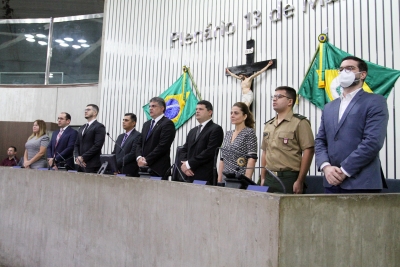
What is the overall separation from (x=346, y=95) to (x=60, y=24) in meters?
6.66

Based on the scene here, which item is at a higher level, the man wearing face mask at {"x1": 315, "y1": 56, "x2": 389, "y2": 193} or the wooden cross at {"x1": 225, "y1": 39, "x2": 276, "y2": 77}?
the wooden cross at {"x1": 225, "y1": 39, "x2": 276, "y2": 77}

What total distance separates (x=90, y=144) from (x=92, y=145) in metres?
0.02

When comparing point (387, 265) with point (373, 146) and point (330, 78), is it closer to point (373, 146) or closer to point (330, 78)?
point (373, 146)

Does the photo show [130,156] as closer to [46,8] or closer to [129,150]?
[129,150]

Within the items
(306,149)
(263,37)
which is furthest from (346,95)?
(263,37)

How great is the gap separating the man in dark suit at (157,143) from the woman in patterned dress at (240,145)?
0.52 metres

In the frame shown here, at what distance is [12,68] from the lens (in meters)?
7.49

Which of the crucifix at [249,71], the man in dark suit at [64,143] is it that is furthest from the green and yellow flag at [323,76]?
the man in dark suit at [64,143]

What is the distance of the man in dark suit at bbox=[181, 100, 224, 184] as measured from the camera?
2.92 meters

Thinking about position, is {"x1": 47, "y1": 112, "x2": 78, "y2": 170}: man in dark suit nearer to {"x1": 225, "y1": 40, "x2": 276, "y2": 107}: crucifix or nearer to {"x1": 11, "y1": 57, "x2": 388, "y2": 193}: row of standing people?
{"x1": 11, "y1": 57, "x2": 388, "y2": 193}: row of standing people

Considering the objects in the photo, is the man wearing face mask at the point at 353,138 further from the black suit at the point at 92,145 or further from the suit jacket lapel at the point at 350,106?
the black suit at the point at 92,145

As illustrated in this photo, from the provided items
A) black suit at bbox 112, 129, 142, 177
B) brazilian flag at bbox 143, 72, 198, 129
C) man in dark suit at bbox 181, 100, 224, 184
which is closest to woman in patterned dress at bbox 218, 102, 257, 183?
man in dark suit at bbox 181, 100, 224, 184

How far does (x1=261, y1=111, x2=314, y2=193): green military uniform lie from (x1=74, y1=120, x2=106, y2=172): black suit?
189 centimetres

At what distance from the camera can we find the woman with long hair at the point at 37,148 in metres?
4.18
